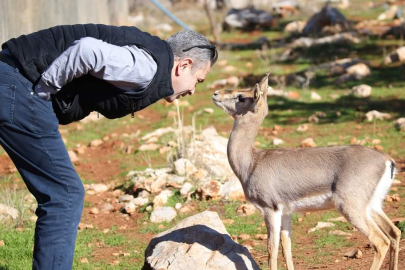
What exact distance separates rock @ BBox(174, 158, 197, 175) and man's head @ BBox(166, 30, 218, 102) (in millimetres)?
3305

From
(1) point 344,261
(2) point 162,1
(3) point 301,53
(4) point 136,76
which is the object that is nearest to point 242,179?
(1) point 344,261

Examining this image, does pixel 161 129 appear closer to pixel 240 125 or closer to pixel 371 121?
pixel 371 121

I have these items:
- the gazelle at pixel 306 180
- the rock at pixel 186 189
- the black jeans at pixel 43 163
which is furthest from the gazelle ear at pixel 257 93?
the rock at pixel 186 189

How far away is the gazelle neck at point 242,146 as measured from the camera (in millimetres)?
5238

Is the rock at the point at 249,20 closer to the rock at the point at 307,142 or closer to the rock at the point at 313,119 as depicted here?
the rock at the point at 313,119

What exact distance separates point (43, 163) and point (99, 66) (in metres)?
0.66

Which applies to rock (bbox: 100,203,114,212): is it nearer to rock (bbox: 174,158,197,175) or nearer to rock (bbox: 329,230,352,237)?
rock (bbox: 174,158,197,175)

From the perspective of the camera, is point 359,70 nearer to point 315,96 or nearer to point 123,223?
point 315,96

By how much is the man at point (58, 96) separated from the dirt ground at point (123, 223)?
1984 millimetres

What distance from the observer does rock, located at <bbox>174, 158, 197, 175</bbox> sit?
7.46 m

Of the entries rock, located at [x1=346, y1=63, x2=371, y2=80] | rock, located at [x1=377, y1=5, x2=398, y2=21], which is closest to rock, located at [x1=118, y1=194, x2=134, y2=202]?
rock, located at [x1=346, y1=63, x2=371, y2=80]

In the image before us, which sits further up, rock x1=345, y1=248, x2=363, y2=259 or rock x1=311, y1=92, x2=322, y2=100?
rock x1=311, y1=92, x2=322, y2=100

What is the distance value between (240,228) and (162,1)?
18.3 metres

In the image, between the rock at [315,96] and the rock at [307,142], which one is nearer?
the rock at [307,142]
